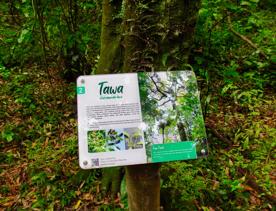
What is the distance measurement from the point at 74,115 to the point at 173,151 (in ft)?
9.92

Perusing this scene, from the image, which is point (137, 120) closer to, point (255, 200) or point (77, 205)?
point (77, 205)

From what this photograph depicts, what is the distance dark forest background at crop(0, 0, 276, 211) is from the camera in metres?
3.72

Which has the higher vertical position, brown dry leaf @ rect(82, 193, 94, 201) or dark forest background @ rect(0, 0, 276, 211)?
dark forest background @ rect(0, 0, 276, 211)

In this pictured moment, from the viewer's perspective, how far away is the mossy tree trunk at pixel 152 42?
239cm

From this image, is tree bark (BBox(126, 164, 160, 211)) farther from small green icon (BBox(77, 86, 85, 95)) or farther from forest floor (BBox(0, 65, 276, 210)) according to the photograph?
forest floor (BBox(0, 65, 276, 210))

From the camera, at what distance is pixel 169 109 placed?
235 centimetres

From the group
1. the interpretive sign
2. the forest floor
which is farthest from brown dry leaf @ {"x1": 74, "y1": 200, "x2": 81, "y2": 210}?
the interpretive sign

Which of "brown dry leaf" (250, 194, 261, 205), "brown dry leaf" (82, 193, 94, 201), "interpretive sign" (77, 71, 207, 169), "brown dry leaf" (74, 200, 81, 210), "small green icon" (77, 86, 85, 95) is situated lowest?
"brown dry leaf" (250, 194, 261, 205)

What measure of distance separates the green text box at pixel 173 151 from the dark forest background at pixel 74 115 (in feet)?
2.08

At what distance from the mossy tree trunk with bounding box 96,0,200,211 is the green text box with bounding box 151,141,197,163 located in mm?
273

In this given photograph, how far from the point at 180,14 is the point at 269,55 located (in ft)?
13.5

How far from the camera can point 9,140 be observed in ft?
14.6

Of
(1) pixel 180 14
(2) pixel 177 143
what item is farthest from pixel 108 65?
(2) pixel 177 143

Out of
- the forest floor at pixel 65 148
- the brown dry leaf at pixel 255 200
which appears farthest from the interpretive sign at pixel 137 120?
the brown dry leaf at pixel 255 200
